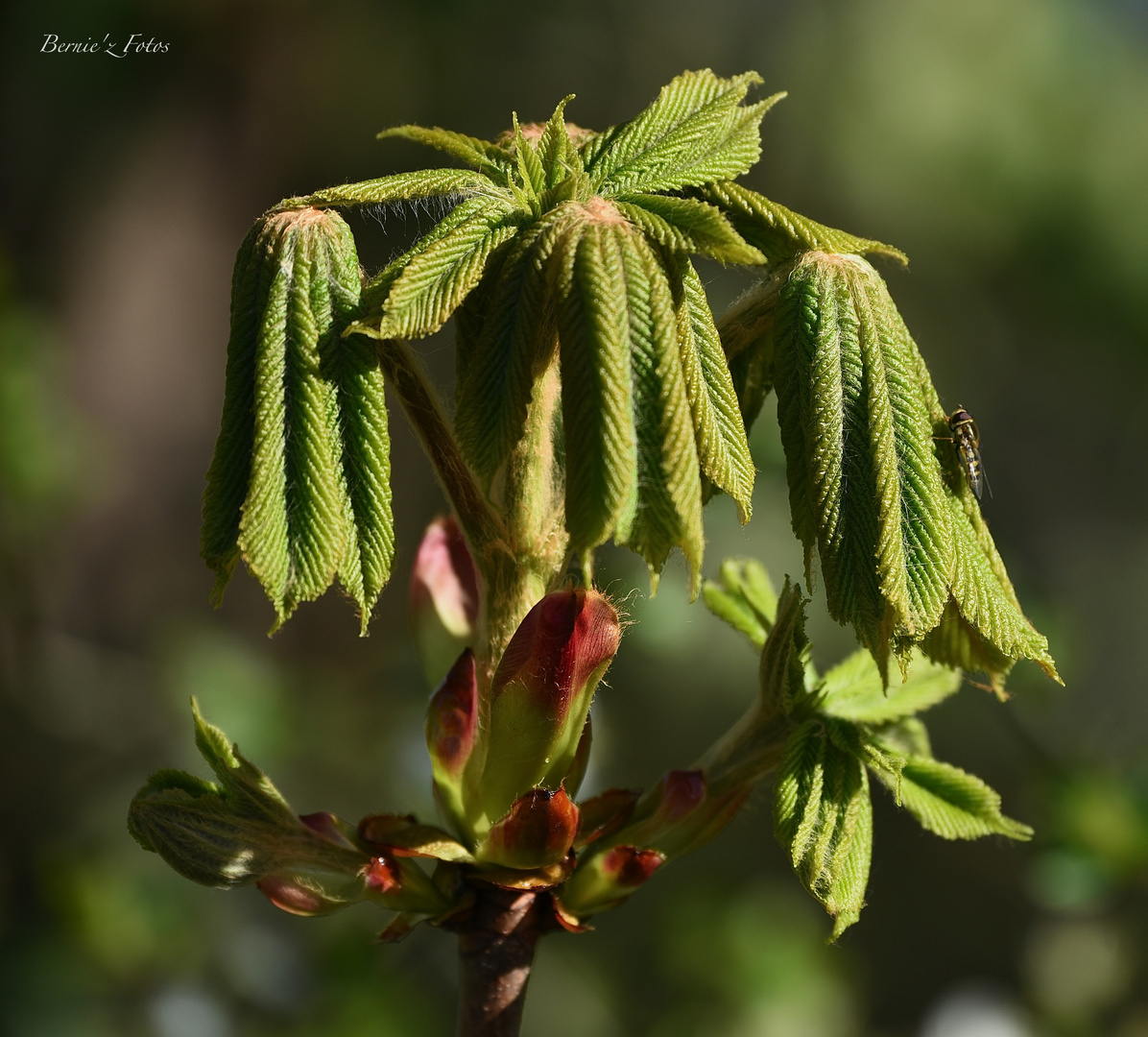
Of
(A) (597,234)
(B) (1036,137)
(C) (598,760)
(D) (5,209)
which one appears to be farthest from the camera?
(D) (5,209)

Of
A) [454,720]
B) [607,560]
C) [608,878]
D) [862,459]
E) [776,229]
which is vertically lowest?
[607,560]

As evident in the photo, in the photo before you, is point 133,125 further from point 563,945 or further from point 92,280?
point 563,945

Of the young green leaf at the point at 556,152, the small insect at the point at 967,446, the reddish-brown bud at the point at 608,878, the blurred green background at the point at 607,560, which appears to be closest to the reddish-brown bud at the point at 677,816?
the reddish-brown bud at the point at 608,878

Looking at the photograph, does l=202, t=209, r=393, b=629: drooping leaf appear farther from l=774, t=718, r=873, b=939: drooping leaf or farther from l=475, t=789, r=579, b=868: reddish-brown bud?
l=774, t=718, r=873, b=939: drooping leaf

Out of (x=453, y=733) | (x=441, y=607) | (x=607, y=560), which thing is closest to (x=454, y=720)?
(x=453, y=733)

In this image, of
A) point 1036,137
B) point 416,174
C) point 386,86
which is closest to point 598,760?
point 416,174

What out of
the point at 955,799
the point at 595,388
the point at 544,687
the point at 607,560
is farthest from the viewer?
the point at 607,560

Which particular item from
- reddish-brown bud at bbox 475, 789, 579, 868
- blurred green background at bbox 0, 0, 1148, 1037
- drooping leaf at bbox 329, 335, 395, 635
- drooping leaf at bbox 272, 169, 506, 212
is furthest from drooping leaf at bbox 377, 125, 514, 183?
blurred green background at bbox 0, 0, 1148, 1037

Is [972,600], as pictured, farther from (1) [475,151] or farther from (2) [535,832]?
(1) [475,151]
